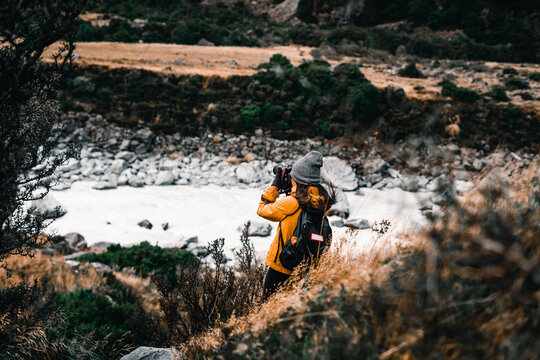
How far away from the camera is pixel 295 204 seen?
9.00 ft

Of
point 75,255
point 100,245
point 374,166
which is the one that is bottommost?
point 100,245

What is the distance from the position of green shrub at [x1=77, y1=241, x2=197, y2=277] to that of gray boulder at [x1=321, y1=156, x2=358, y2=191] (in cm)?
717

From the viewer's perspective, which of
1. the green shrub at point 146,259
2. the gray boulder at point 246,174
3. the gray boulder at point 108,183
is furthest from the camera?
the gray boulder at point 246,174

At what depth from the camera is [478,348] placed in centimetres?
113

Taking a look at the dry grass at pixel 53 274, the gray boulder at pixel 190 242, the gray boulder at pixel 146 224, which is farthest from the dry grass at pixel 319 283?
the gray boulder at pixel 146 224

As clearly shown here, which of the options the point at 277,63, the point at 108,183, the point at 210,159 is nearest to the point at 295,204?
the point at 108,183

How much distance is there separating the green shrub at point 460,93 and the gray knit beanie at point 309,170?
662 inches

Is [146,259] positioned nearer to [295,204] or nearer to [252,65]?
[295,204]

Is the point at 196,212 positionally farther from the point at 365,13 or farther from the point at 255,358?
the point at 365,13

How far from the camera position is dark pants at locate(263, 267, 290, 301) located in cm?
284

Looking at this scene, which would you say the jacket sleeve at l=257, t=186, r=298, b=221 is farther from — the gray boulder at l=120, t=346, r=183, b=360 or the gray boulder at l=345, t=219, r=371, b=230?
the gray boulder at l=345, t=219, r=371, b=230

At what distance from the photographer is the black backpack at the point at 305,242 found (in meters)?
2.62

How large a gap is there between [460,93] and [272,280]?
17.4 m

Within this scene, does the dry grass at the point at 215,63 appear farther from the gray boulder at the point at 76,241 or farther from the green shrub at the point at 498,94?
the gray boulder at the point at 76,241
